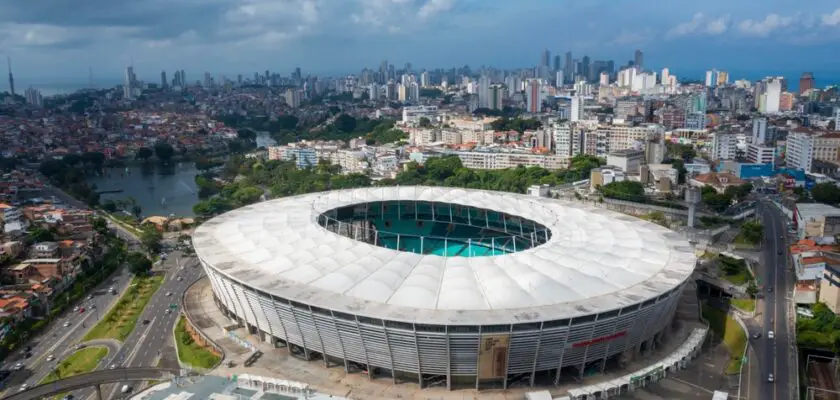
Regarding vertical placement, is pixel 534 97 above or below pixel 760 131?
above

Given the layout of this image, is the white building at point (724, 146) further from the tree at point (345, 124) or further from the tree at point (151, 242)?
the tree at point (345, 124)

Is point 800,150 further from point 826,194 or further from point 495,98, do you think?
point 495,98

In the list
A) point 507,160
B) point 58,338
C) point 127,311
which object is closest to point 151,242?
point 127,311

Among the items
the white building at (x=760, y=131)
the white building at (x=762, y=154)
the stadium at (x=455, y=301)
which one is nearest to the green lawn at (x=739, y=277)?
the stadium at (x=455, y=301)

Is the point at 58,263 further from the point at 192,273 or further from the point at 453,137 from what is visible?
the point at 453,137

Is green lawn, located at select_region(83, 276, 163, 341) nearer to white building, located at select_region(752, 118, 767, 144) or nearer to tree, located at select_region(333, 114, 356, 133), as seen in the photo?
white building, located at select_region(752, 118, 767, 144)

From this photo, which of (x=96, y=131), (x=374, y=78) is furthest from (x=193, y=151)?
(x=374, y=78)

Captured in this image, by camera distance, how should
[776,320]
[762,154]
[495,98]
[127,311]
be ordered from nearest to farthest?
[776,320]
[127,311]
[762,154]
[495,98]
